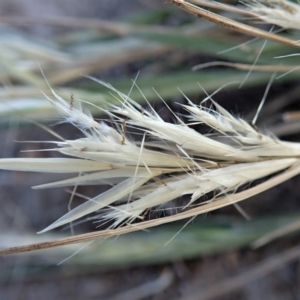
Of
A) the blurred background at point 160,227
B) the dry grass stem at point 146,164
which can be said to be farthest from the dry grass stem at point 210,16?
the blurred background at point 160,227

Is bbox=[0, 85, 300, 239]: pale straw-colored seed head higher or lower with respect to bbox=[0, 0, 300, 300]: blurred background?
higher

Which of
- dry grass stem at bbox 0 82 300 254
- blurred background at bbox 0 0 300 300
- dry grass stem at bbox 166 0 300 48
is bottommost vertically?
blurred background at bbox 0 0 300 300

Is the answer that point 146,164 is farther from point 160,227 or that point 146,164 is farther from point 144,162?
point 160,227

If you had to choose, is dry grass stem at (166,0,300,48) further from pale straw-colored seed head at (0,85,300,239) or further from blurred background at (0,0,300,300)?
blurred background at (0,0,300,300)

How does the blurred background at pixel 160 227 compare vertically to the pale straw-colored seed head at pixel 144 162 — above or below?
below

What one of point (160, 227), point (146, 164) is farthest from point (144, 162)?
point (160, 227)

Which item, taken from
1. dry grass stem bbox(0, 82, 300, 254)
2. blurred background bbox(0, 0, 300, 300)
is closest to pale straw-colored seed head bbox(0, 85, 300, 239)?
dry grass stem bbox(0, 82, 300, 254)

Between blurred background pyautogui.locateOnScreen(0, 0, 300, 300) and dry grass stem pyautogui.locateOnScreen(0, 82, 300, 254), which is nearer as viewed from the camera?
dry grass stem pyautogui.locateOnScreen(0, 82, 300, 254)

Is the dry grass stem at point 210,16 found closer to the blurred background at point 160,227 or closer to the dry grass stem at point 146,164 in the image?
the dry grass stem at point 146,164

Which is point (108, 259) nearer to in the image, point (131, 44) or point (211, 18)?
point (131, 44)
